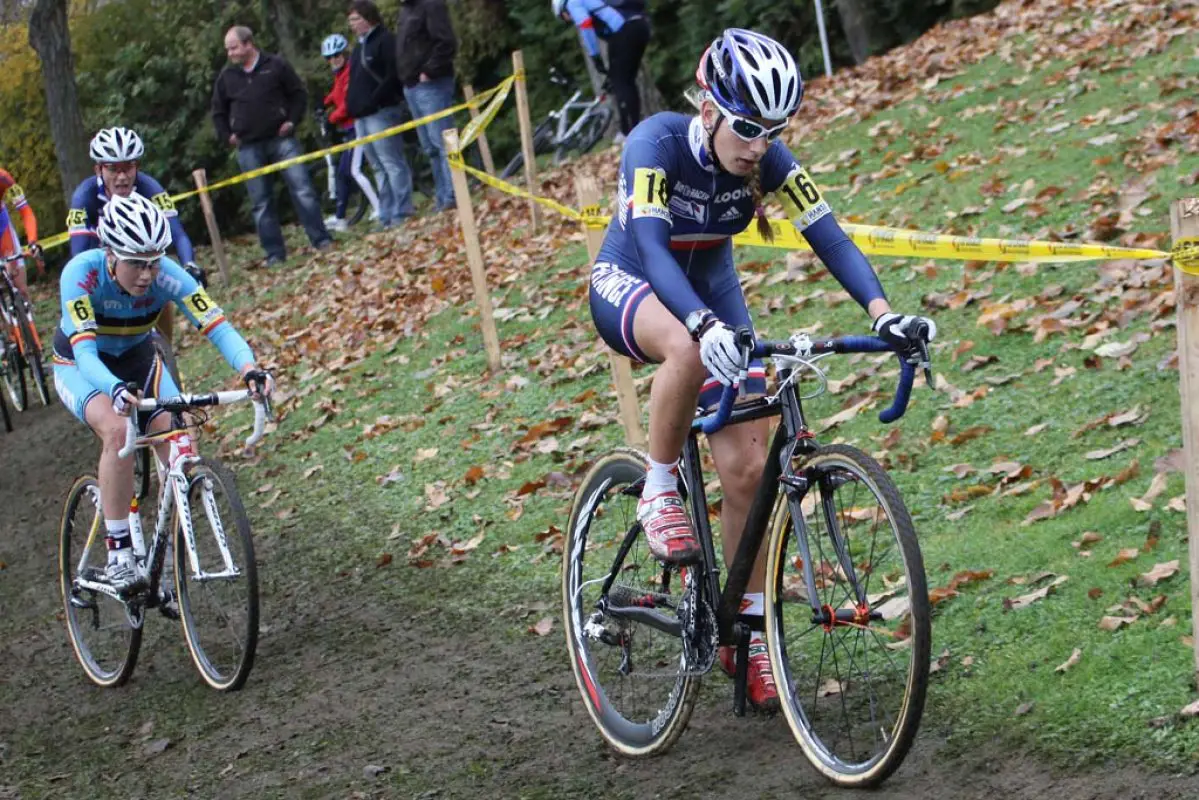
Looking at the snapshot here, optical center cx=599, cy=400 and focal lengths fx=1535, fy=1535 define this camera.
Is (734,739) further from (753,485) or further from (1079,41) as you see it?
(1079,41)

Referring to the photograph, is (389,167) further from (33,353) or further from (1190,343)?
(1190,343)

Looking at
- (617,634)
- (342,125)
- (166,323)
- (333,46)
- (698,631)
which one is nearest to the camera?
(698,631)

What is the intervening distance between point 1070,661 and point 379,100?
15073 mm

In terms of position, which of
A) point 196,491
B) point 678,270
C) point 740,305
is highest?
point 678,270

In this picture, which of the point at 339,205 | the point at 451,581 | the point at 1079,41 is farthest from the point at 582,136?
the point at 451,581

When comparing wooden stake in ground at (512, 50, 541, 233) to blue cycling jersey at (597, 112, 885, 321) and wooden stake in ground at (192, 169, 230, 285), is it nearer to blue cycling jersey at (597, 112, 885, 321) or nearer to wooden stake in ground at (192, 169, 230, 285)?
wooden stake in ground at (192, 169, 230, 285)

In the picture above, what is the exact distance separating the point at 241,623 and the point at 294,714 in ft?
3.16

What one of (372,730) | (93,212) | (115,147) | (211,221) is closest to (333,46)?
(211,221)

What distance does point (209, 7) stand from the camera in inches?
1087

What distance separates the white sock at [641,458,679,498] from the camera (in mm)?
5156

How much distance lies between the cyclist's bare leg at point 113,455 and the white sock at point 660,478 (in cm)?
341

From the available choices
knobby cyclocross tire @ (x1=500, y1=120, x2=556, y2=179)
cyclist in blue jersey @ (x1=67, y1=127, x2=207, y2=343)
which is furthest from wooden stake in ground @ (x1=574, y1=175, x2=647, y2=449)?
knobby cyclocross tire @ (x1=500, y1=120, x2=556, y2=179)

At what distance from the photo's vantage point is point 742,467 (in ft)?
16.8

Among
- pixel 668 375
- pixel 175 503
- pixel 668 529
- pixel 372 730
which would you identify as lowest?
pixel 372 730
